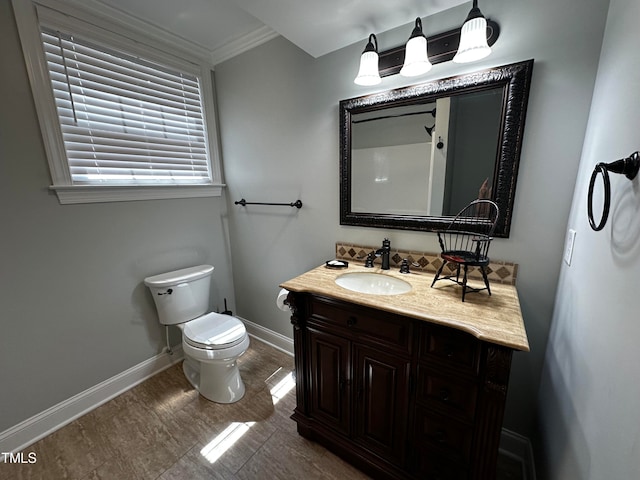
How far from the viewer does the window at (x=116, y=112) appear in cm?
143

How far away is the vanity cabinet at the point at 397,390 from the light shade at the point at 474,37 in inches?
42.3

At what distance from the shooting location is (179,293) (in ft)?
6.18

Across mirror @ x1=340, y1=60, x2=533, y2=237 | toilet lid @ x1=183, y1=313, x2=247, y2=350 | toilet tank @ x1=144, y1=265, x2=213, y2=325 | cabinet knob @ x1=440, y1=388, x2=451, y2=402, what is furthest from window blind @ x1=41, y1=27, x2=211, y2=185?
cabinet knob @ x1=440, y1=388, x2=451, y2=402

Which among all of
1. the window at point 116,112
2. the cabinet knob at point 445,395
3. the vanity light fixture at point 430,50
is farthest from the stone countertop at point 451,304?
the window at point 116,112

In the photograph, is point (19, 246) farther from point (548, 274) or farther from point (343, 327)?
point (548, 274)

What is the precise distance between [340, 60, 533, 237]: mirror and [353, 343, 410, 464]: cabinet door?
0.71 meters

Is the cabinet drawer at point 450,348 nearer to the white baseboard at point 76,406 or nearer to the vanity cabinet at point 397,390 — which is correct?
the vanity cabinet at point 397,390

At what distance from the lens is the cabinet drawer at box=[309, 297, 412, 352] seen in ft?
3.45

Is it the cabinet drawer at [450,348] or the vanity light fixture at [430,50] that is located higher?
the vanity light fixture at [430,50]

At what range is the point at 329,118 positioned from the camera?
5.32 feet

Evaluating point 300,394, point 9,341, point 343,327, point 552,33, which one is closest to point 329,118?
point 552,33

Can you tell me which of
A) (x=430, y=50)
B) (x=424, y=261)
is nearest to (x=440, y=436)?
(x=424, y=261)

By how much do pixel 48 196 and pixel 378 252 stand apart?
191 cm

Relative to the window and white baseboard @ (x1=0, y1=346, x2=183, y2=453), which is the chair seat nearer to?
the window
